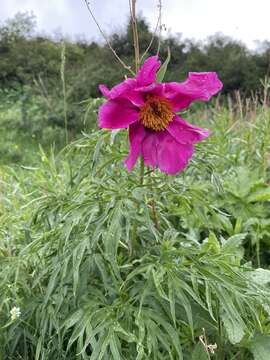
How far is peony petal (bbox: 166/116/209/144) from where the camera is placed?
5.37 ft

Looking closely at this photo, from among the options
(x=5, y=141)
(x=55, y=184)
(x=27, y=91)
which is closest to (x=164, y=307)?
(x=55, y=184)

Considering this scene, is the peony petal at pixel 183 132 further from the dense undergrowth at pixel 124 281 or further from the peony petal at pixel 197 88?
the dense undergrowth at pixel 124 281

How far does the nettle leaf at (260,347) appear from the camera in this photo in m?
1.85

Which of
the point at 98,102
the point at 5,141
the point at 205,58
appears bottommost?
the point at 5,141

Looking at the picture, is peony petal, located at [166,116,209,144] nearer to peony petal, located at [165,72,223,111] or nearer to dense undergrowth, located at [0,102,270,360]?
peony petal, located at [165,72,223,111]

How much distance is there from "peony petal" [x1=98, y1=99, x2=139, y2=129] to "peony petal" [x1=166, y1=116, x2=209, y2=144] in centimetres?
12

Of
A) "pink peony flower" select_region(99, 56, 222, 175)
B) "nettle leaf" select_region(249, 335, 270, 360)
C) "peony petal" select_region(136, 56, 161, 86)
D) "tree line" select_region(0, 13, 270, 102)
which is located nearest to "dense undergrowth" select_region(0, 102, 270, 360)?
"nettle leaf" select_region(249, 335, 270, 360)

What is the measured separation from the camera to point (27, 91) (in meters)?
12.1

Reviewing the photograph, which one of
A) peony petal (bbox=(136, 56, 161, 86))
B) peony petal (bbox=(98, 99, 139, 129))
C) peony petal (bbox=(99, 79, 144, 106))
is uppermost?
peony petal (bbox=(136, 56, 161, 86))

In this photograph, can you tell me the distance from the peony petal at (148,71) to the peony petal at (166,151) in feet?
0.54

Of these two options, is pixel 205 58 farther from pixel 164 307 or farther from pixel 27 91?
pixel 164 307

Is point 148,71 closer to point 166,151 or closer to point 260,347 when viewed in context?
point 166,151

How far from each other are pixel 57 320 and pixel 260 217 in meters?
1.74

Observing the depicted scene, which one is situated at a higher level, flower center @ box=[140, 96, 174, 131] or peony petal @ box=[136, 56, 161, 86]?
peony petal @ box=[136, 56, 161, 86]
